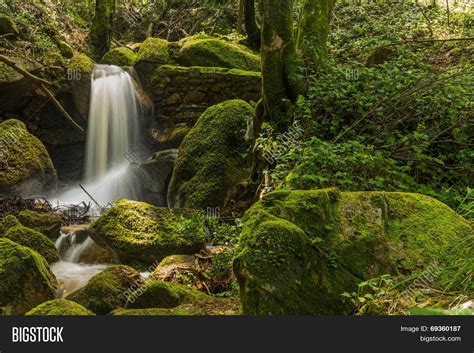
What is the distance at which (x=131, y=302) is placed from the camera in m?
5.26

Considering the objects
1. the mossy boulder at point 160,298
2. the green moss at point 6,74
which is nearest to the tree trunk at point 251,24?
the green moss at point 6,74

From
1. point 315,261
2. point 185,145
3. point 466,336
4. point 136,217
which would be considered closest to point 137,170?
point 185,145

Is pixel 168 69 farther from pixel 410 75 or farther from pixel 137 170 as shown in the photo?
pixel 410 75

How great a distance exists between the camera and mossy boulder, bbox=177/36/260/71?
1455 cm

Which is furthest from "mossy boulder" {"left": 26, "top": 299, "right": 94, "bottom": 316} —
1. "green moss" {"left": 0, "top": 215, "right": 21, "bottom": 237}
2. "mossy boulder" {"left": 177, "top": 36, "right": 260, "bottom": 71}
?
"mossy boulder" {"left": 177, "top": 36, "right": 260, "bottom": 71}

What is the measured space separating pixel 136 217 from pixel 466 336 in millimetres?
6123

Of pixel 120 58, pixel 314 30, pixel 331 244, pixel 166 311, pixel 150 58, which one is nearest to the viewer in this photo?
pixel 331 244

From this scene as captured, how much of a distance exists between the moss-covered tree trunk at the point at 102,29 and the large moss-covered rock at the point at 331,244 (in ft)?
51.3

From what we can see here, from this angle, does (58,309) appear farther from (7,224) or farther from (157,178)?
(157,178)

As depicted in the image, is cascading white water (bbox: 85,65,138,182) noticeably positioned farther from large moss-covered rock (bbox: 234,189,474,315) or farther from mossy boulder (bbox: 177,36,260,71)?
large moss-covered rock (bbox: 234,189,474,315)

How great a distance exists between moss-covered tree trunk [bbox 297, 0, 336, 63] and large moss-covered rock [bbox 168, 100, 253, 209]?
2.00 meters

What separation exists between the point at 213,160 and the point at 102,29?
35.8ft

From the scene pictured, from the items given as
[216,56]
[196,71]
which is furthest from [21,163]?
[216,56]

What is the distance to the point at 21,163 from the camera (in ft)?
38.4
